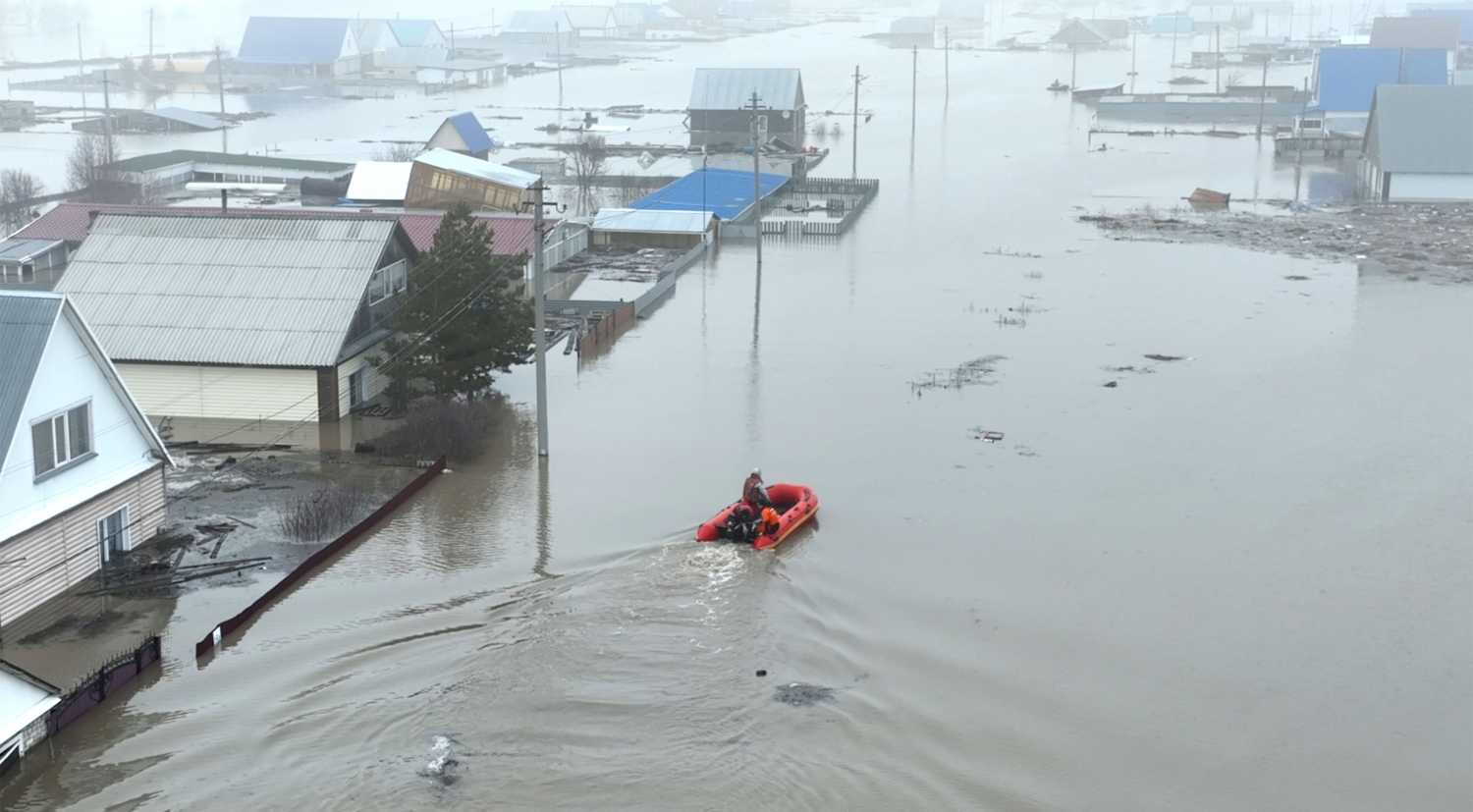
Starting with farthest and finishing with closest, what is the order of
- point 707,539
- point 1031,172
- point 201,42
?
point 201,42
point 1031,172
point 707,539

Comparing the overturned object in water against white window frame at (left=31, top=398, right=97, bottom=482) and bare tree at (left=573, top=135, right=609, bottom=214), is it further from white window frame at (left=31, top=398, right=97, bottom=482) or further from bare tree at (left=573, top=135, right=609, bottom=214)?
white window frame at (left=31, top=398, right=97, bottom=482)

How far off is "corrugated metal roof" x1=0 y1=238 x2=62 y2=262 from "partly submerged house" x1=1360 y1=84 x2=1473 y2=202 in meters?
29.4

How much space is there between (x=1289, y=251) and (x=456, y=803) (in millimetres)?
25663

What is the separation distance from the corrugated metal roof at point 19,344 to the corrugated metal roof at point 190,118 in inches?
1690

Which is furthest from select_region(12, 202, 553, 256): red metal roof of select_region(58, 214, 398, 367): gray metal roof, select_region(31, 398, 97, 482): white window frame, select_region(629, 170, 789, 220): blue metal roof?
select_region(31, 398, 97, 482): white window frame

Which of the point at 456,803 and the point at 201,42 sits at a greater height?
the point at 201,42

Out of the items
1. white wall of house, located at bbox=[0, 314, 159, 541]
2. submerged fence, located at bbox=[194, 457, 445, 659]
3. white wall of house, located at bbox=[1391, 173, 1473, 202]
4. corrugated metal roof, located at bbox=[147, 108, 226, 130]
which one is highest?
corrugated metal roof, located at bbox=[147, 108, 226, 130]

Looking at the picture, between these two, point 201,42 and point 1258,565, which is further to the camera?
point 201,42

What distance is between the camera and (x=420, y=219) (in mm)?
24422

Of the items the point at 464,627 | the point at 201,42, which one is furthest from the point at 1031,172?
the point at 201,42

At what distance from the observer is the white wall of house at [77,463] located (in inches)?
483

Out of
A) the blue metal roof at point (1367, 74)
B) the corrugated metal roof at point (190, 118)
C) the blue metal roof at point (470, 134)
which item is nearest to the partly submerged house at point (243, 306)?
the blue metal roof at point (470, 134)

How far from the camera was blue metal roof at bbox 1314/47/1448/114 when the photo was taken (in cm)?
5375

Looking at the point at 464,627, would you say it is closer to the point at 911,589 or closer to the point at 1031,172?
the point at 911,589
